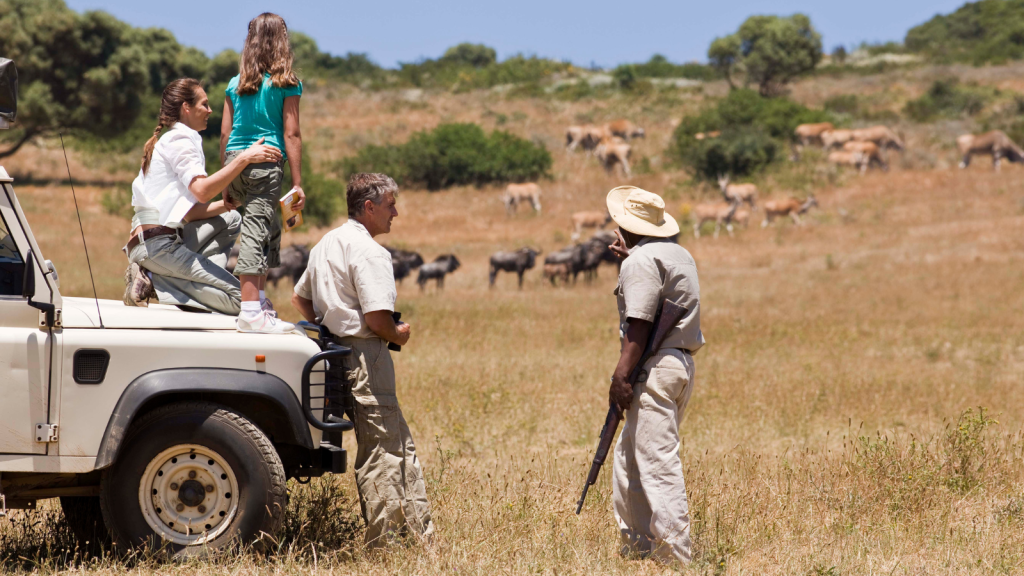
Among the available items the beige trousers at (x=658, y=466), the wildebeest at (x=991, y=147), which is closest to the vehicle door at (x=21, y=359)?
the beige trousers at (x=658, y=466)

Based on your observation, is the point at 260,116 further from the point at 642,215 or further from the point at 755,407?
the point at 755,407

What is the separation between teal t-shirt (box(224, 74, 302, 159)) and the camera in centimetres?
530

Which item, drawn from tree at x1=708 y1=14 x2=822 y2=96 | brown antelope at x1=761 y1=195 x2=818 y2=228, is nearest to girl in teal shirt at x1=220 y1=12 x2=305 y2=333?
brown antelope at x1=761 y1=195 x2=818 y2=228

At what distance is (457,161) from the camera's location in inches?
1725

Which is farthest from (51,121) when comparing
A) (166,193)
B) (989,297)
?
(166,193)

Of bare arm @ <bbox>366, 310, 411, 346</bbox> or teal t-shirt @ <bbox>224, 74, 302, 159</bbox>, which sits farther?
teal t-shirt @ <bbox>224, 74, 302, 159</bbox>

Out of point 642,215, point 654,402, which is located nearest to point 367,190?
point 642,215

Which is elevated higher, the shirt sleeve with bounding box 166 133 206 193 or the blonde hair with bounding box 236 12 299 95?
the blonde hair with bounding box 236 12 299 95

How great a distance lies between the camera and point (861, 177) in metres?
38.3

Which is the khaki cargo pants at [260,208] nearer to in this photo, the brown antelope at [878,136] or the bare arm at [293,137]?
the bare arm at [293,137]

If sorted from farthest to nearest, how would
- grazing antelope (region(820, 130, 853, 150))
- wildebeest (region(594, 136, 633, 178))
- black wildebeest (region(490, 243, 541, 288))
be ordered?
1. wildebeest (region(594, 136, 633, 178))
2. grazing antelope (region(820, 130, 853, 150))
3. black wildebeest (region(490, 243, 541, 288))

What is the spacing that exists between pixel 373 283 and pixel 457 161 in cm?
3950

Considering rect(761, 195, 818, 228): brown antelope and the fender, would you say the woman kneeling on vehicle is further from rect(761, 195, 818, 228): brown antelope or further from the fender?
rect(761, 195, 818, 228): brown antelope

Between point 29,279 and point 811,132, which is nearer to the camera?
point 29,279
